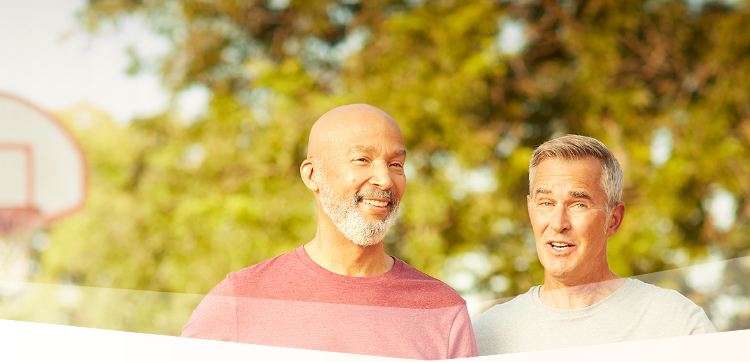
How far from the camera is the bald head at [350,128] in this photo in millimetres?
961

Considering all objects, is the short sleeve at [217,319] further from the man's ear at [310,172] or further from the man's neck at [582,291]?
the man's neck at [582,291]

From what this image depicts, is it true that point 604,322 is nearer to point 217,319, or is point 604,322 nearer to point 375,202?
point 375,202

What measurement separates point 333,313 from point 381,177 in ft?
0.63

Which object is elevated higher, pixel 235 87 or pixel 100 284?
pixel 235 87

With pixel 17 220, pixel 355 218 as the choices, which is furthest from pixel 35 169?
pixel 355 218

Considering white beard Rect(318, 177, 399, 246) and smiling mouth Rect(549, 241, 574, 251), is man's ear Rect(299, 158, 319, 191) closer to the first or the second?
white beard Rect(318, 177, 399, 246)

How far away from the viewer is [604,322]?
95 centimetres

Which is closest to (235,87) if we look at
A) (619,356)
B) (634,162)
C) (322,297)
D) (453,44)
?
(453,44)

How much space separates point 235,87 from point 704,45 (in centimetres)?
321

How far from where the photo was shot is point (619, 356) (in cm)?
66

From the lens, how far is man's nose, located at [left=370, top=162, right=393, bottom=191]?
94 cm

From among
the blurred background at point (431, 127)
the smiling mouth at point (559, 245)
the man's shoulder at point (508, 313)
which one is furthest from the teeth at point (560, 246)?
the blurred background at point (431, 127)

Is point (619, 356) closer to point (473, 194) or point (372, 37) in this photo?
point (473, 194)

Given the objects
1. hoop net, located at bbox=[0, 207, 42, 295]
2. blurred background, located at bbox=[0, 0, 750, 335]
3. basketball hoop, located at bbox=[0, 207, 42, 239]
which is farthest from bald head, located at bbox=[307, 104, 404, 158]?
basketball hoop, located at bbox=[0, 207, 42, 239]
